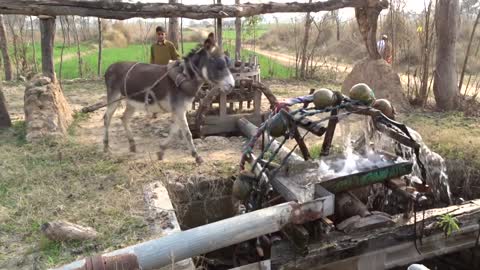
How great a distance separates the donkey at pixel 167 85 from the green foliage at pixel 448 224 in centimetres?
305

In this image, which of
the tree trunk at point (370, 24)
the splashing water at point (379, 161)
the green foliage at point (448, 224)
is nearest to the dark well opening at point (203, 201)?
the splashing water at point (379, 161)

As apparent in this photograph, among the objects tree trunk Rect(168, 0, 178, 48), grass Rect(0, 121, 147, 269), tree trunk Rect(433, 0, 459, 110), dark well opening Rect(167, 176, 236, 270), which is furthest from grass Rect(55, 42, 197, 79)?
dark well opening Rect(167, 176, 236, 270)

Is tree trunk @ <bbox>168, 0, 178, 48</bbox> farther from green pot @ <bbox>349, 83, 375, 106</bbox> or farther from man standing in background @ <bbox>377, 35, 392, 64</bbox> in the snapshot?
green pot @ <bbox>349, 83, 375, 106</bbox>

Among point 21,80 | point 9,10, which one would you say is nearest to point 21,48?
point 21,80

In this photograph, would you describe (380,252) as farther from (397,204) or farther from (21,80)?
(21,80)

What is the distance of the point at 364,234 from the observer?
4.37m

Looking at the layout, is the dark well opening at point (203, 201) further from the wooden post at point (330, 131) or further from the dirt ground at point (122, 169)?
the wooden post at point (330, 131)

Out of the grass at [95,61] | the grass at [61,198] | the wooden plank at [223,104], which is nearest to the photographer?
the grass at [61,198]

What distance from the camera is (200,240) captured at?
11.4 ft

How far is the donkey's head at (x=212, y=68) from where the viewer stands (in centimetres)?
598

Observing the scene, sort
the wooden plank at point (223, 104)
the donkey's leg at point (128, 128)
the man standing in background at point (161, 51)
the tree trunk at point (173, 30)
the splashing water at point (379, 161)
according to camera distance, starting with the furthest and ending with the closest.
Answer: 1. the tree trunk at point (173, 30)
2. the man standing in background at point (161, 51)
3. the wooden plank at point (223, 104)
4. the donkey's leg at point (128, 128)
5. the splashing water at point (379, 161)

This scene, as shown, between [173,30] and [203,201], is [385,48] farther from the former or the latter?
[203,201]

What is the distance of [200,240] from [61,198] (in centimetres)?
220

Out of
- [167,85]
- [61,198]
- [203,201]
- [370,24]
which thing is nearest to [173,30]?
[370,24]
